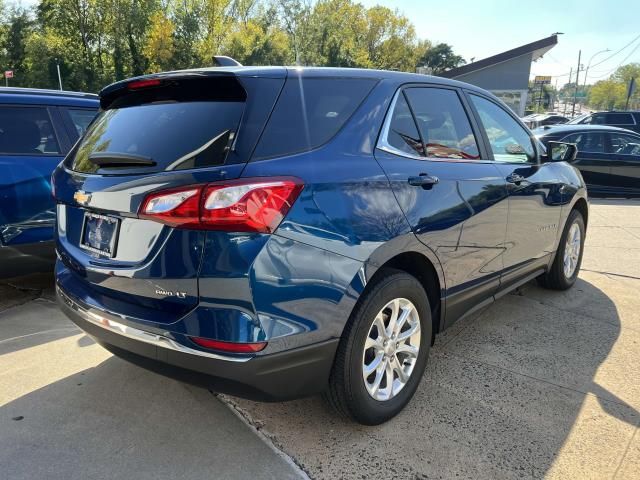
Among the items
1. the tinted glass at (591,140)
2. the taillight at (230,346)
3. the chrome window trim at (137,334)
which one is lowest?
the chrome window trim at (137,334)

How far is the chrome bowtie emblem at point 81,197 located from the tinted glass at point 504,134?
246 centimetres

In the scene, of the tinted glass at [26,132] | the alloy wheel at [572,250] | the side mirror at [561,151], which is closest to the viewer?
the tinted glass at [26,132]

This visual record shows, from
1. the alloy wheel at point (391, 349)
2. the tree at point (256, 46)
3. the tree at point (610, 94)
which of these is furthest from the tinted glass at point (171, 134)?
the tree at point (610, 94)

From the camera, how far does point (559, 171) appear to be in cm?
424

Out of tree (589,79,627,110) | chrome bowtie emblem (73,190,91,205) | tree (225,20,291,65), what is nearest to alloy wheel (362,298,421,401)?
chrome bowtie emblem (73,190,91,205)

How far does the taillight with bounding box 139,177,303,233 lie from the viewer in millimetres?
1896

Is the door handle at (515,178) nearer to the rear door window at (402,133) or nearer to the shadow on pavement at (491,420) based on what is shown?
the rear door window at (402,133)

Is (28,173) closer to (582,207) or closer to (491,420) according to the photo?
(491,420)

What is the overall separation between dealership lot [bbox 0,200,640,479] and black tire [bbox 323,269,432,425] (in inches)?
5.0

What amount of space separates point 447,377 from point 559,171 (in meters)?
2.18

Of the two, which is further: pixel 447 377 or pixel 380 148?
pixel 447 377

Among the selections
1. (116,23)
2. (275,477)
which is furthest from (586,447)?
(116,23)

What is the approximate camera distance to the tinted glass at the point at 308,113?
6.78ft

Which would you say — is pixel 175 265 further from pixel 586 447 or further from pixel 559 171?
pixel 559 171
